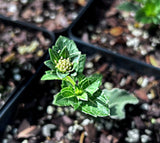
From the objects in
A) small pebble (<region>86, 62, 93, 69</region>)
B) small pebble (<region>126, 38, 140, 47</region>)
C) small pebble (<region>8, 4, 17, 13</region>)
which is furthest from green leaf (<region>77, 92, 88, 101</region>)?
small pebble (<region>8, 4, 17, 13</region>)

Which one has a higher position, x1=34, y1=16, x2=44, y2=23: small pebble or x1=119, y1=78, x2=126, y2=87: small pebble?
x1=34, y1=16, x2=44, y2=23: small pebble

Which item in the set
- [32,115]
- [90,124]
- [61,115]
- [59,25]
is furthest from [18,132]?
[59,25]

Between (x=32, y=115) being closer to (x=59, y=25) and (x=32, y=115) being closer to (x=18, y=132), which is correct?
(x=18, y=132)

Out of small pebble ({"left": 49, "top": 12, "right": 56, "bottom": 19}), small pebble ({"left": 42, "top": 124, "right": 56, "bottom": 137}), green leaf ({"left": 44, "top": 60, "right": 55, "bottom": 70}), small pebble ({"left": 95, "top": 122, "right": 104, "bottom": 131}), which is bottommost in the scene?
small pebble ({"left": 95, "top": 122, "right": 104, "bottom": 131})

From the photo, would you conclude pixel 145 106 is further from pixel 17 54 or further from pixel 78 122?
pixel 17 54

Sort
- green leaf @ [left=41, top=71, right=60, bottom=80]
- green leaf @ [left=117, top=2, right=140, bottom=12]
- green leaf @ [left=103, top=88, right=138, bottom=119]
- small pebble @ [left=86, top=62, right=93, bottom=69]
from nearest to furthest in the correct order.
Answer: green leaf @ [left=41, top=71, right=60, bottom=80], green leaf @ [left=103, top=88, right=138, bottom=119], small pebble @ [left=86, top=62, right=93, bottom=69], green leaf @ [left=117, top=2, right=140, bottom=12]

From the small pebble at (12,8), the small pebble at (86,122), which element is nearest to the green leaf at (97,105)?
the small pebble at (86,122)

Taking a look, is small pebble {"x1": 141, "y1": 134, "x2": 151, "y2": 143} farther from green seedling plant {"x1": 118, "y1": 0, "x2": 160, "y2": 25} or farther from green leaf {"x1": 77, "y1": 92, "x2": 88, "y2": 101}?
green seedling plant {"x1": 118, "y1": 0, "x2": 160, "y2": 25}

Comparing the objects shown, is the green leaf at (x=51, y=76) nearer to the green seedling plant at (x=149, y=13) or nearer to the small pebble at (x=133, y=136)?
the small pebble at (x=133, y=136)
